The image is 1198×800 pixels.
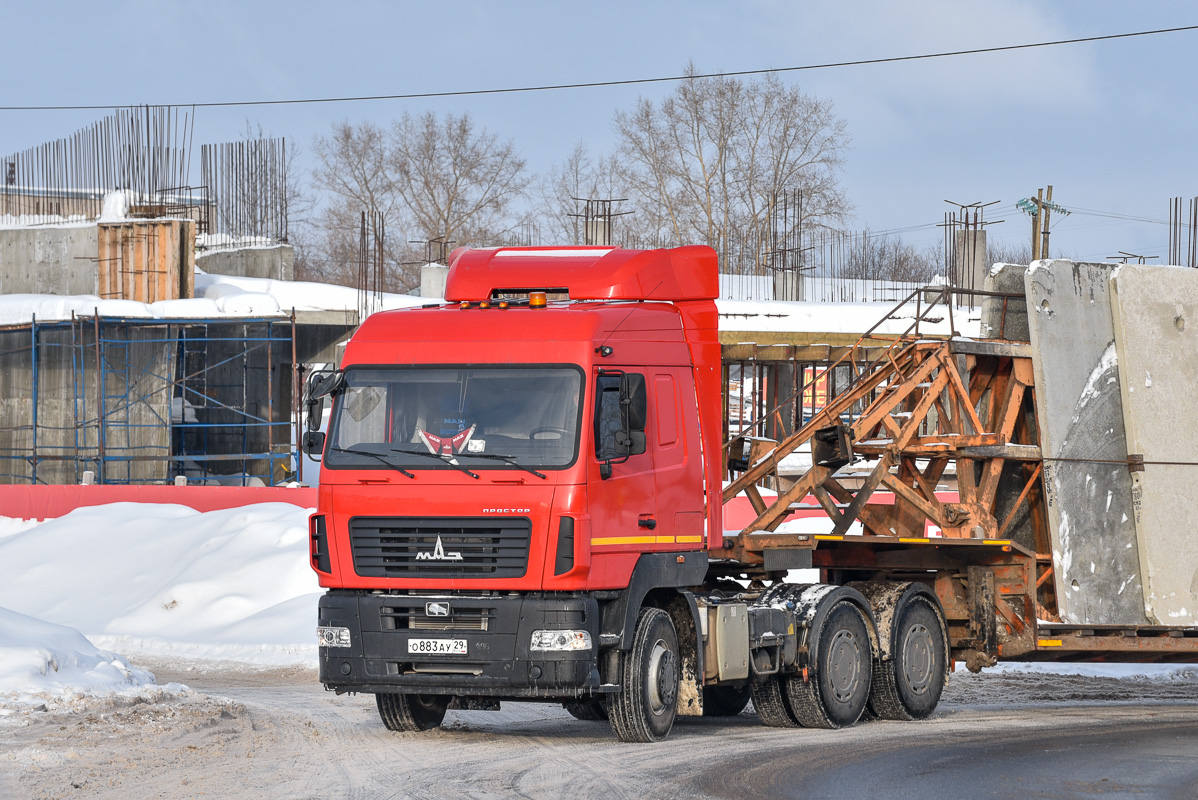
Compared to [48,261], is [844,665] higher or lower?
lower

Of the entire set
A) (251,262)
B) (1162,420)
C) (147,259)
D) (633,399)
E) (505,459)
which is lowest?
(505,459)

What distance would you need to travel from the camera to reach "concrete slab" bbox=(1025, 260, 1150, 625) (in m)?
12.3

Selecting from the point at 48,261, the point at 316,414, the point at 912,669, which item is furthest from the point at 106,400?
the point at 912,669

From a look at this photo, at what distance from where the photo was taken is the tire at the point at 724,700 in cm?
1244

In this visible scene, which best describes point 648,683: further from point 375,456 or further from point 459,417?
point 375,456

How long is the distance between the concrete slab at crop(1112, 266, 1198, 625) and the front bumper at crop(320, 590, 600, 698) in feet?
19.5

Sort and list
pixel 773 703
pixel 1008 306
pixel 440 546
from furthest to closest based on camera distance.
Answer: pixel 1008 306 → pixel 773 703 → pixel 440 546

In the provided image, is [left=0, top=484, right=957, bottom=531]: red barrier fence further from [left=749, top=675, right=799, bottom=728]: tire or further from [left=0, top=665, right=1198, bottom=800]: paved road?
[left=749, top=675, right=799, bottom=728]: tire

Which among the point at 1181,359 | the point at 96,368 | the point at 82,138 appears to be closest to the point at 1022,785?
the point at 1181,359

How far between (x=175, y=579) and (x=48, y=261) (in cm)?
1540

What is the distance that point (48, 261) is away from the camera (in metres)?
32.0

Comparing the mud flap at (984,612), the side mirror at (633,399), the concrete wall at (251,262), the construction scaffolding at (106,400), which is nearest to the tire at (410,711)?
the side mirror at (633,399)

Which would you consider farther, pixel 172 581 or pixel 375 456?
pixel 172 581

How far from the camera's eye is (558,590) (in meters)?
9.01
